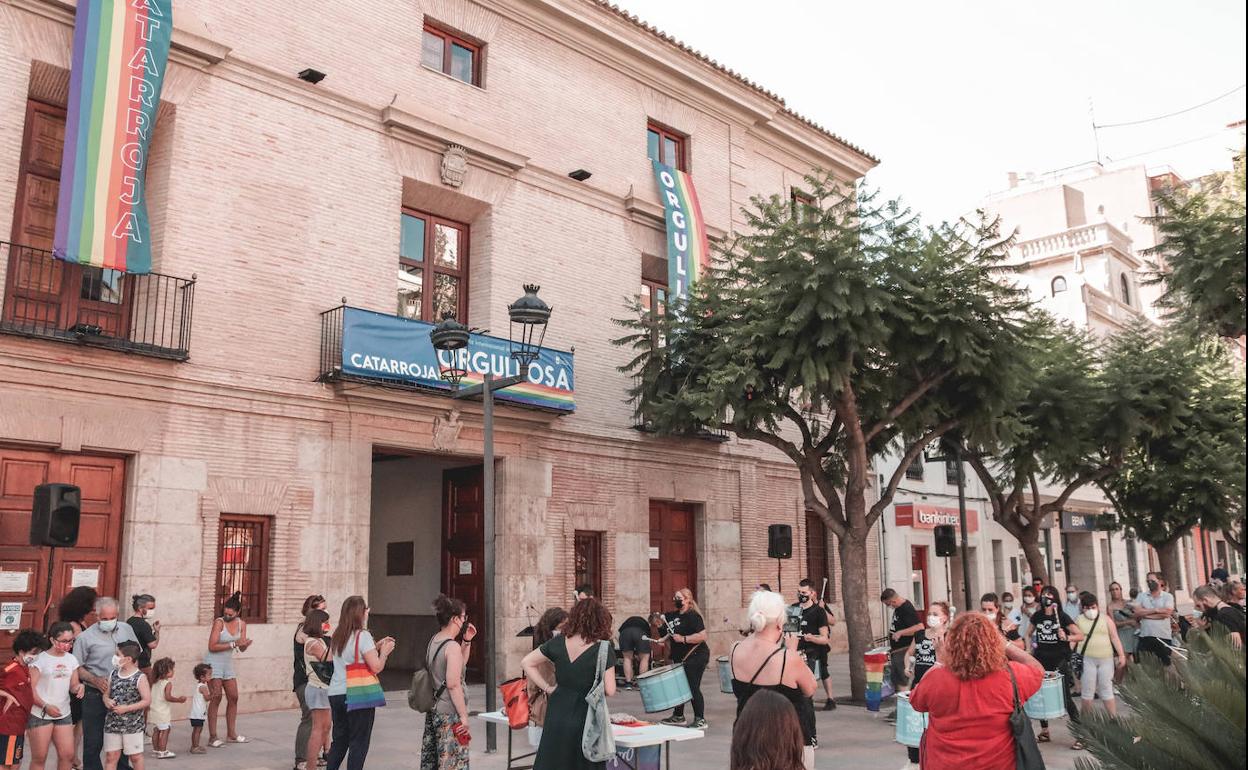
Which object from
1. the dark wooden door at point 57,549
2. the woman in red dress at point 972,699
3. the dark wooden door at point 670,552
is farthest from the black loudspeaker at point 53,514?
the dark wooden door at point 670,552

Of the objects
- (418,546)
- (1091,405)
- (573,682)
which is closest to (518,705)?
(573,682)

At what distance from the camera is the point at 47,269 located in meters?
13.8

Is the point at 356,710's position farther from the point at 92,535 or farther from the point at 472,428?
the point at 472,428

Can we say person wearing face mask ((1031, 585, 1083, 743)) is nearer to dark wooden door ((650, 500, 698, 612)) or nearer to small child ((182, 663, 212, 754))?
dark wooden door ((650, 500, 698, 612))

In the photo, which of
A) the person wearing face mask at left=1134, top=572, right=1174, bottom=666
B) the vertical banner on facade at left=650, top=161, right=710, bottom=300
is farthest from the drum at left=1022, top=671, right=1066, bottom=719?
the vertical banner on facade at left=650, top=161, right=710, bottom=300

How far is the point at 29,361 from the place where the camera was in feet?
41.8

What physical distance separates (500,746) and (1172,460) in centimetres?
1954

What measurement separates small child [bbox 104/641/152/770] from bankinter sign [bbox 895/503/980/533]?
2211cm

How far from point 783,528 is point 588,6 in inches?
439

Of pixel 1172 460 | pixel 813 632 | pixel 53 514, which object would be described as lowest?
pixel 813 632

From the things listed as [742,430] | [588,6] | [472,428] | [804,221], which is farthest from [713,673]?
[588,6]

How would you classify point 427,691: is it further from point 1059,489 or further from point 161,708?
point 1059,489

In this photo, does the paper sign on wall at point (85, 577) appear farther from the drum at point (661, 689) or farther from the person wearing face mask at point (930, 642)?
the person wearing face mask at point (930, 642)

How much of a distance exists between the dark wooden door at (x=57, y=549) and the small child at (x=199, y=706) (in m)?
2.13
